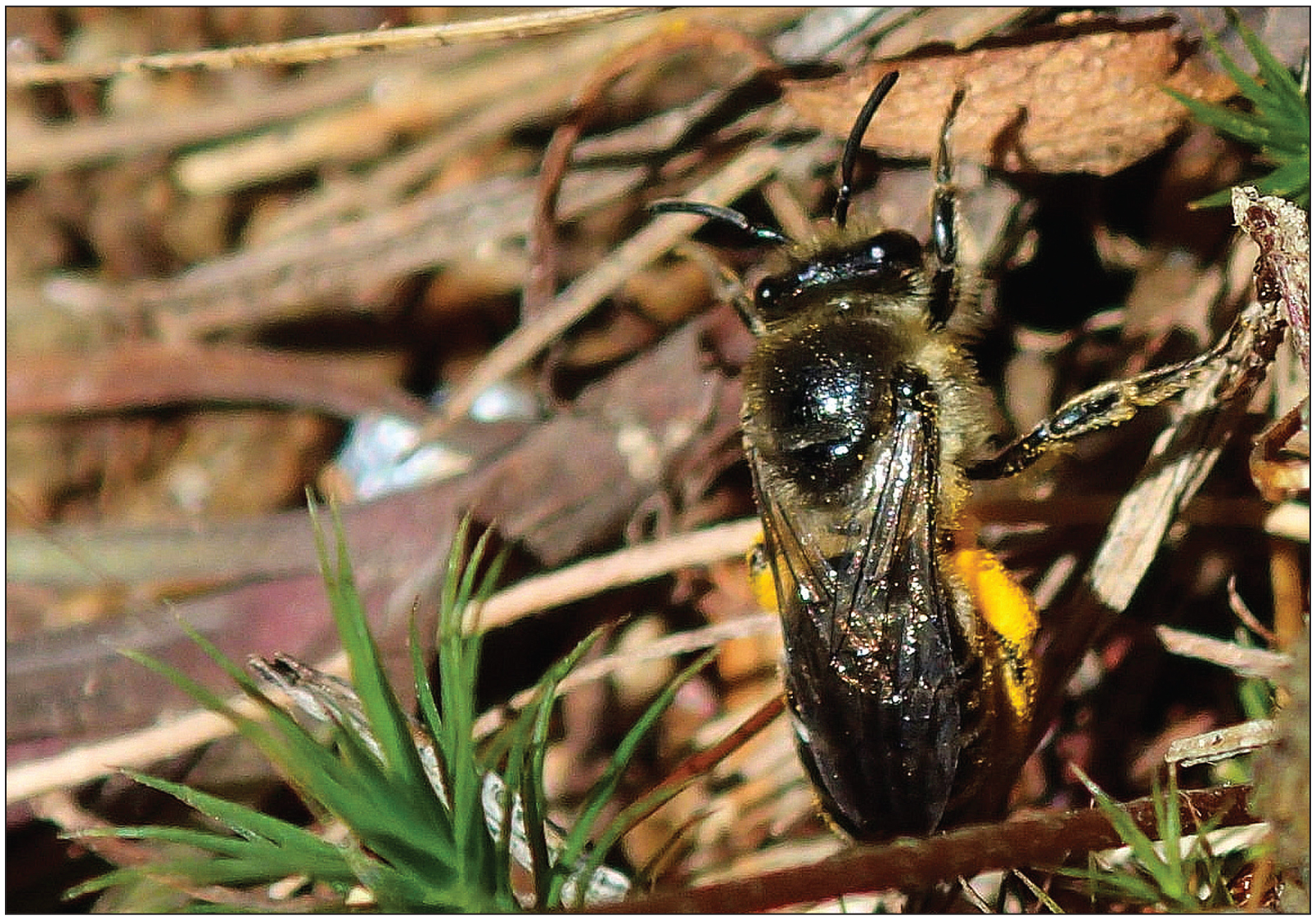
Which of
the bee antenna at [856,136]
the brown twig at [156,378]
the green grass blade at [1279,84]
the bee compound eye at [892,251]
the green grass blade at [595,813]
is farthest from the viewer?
the brown twig at [156,378]

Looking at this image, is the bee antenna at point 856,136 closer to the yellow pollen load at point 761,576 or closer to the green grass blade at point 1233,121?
the green grass blade at point 1233,121

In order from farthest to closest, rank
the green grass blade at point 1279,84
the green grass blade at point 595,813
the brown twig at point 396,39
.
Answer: the brown twig at point 396,39
the green grass blade at point 1279,84
the green grass blade at point 595,813

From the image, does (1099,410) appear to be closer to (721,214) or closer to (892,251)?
(892,251)

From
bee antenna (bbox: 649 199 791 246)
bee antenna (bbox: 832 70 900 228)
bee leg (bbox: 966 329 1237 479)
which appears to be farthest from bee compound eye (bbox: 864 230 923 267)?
bee leg (bbox: 966 329 1237 479)


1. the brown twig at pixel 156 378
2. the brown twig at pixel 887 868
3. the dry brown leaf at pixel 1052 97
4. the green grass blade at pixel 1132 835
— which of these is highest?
the brown twig at pixel 156 378

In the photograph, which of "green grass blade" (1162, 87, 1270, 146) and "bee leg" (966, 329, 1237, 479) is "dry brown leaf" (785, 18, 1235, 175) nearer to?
"green grass blade" (1162, 87, 1270, 146)

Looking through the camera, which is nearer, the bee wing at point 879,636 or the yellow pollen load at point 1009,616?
the bee wing at point 879,636

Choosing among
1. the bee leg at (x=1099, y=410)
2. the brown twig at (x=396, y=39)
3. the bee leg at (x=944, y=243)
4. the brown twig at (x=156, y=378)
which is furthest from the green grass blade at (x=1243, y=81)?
the brown twig at (x=156, y=378)
